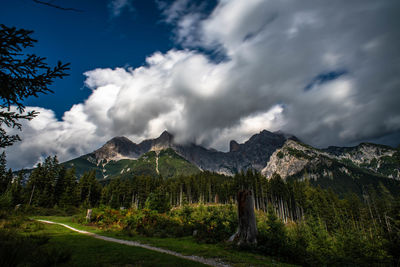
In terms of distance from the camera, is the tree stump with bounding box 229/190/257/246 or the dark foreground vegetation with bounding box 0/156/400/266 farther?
the dark foreground vegetation with bounding box 0/156/400/266

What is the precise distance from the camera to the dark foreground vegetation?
13175 millimetres

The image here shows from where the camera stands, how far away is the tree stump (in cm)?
1280

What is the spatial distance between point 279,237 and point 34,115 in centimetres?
1510

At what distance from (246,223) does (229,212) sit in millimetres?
11889

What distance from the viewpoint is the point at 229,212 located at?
24.4 metres

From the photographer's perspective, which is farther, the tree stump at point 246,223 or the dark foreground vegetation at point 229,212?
the dark foreground vegetation at point 229,212

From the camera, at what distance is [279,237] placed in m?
12.2

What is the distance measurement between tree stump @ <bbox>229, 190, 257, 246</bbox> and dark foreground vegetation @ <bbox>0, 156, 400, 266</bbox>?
571mm

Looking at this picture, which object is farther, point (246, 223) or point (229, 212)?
point (229, 212)

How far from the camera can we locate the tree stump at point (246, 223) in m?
12.8

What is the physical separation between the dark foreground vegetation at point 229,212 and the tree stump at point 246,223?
1.87 feet

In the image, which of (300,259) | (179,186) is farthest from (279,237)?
(179,186)

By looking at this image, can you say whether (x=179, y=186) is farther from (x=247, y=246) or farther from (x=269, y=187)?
(x=247, y=246)

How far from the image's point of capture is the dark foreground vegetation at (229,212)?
13.2 m
